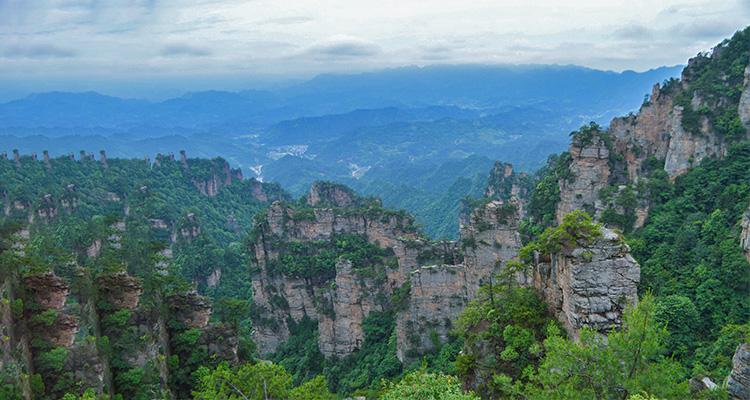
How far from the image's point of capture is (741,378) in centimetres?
1304

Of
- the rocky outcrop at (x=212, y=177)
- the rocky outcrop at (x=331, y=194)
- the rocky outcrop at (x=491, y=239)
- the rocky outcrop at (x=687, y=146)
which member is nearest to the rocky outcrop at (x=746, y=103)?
the rocky outcrop at (x=687, y=146)

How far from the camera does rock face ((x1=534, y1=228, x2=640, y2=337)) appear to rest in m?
14.8

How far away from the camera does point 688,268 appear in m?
31.3

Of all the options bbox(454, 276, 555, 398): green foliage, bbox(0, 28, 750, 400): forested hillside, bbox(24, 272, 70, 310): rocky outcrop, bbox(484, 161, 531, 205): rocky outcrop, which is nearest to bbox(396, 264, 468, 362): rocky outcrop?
bbox(0, 28, 750, 400): forested hillside

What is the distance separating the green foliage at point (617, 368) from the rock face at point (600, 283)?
6.08 feet

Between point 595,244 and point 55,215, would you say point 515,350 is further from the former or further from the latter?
point 55,215

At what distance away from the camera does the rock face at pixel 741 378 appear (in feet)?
42.3

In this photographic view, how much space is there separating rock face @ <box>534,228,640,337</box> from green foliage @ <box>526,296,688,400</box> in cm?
185

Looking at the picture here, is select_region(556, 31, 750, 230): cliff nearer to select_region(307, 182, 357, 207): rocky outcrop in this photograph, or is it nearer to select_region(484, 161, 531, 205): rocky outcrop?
select_region(484, 161, 531, 205): rocky outcrop

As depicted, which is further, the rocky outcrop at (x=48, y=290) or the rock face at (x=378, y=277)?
the rock face at (x=378, y=277)

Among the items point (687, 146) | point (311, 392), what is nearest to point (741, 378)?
point (311, 392)

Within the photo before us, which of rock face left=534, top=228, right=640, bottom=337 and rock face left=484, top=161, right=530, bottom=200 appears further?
rock face left=484, top=161, right=530, bottom=200

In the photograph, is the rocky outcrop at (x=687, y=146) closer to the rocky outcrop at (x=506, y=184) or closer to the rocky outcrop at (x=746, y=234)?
the rocky outcrop at (x=746, y=234)

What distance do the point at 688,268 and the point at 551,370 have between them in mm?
22820
